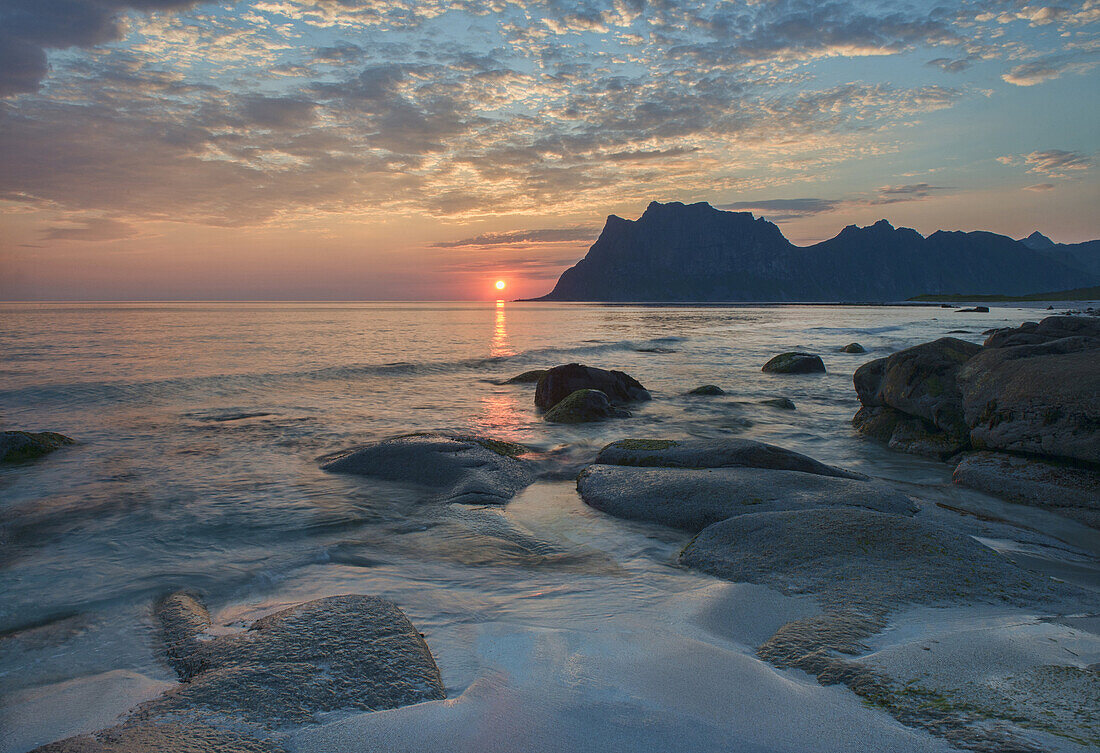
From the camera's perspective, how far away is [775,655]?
319 centimetres

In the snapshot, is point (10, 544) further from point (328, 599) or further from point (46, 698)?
point (328, 599)

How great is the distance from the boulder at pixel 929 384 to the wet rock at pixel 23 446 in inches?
587

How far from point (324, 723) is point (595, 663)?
1.44 m

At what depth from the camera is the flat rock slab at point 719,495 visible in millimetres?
5910

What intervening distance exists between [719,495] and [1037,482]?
154 inches

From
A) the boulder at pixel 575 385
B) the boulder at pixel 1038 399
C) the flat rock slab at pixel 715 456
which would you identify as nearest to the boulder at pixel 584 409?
the boulder at pixel 575 385

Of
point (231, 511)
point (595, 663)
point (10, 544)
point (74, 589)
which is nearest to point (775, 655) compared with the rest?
point (595, 663)

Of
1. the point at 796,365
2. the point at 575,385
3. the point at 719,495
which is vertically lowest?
the point at 719,495

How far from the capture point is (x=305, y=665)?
3123 millimetres

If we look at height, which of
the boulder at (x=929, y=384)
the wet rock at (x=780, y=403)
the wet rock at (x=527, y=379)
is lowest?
the wet rock at (x=780, y=403)

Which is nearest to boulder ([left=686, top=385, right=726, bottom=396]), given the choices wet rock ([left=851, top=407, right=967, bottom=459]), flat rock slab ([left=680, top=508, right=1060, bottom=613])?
wet rock ([left=851, top=407, right=967, bottom=459])

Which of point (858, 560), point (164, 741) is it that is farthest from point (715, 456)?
point (164, 741)

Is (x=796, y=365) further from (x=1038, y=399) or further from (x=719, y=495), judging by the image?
(x=719, y=495)

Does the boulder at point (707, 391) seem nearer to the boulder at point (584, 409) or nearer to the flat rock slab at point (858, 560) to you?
the boulder at point (584, 409)
